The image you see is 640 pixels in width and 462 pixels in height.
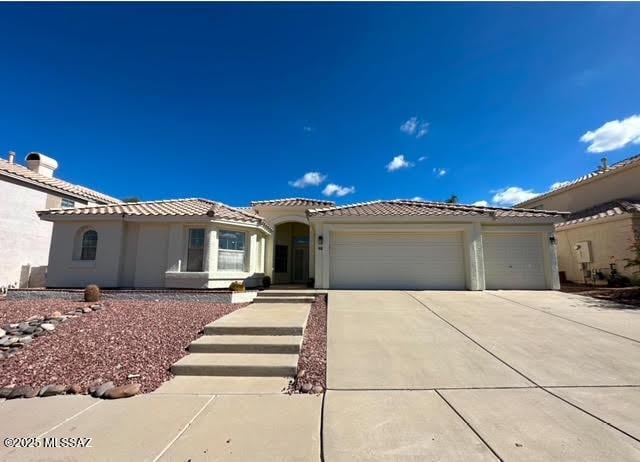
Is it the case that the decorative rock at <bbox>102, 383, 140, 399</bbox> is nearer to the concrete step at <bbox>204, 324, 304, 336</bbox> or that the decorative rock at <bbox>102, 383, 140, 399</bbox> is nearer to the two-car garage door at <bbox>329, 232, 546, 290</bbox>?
the concrete step at <bbox>204, 324, 304, 336</bbox>

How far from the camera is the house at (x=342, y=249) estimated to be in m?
11.0

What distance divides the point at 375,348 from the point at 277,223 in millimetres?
11635

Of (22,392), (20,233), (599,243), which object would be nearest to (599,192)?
(599,243)

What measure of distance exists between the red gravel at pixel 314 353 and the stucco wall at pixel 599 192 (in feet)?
63.3

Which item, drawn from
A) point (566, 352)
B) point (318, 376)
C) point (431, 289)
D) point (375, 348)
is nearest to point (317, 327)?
point (375, 348)

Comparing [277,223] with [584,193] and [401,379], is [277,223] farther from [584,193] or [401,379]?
[584,193]

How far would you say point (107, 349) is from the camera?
503cm

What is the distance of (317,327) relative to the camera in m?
6.34

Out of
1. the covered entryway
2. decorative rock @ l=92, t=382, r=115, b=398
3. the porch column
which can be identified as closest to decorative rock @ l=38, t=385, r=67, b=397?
decorative rock @ l=92, t=382, r=115, b=398

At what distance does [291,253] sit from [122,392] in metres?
13.2

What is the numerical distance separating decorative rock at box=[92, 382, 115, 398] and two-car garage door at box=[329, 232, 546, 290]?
8024mm

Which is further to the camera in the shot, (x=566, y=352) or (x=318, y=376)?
(x=566, y=352)

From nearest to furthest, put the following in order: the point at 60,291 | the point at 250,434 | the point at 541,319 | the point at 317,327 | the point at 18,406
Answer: the point at 250,434 < the point at 18,406 < the point at 317,327 < the point at 541,319 < the point at 60,291

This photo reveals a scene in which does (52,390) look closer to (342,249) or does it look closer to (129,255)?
(129,255)
